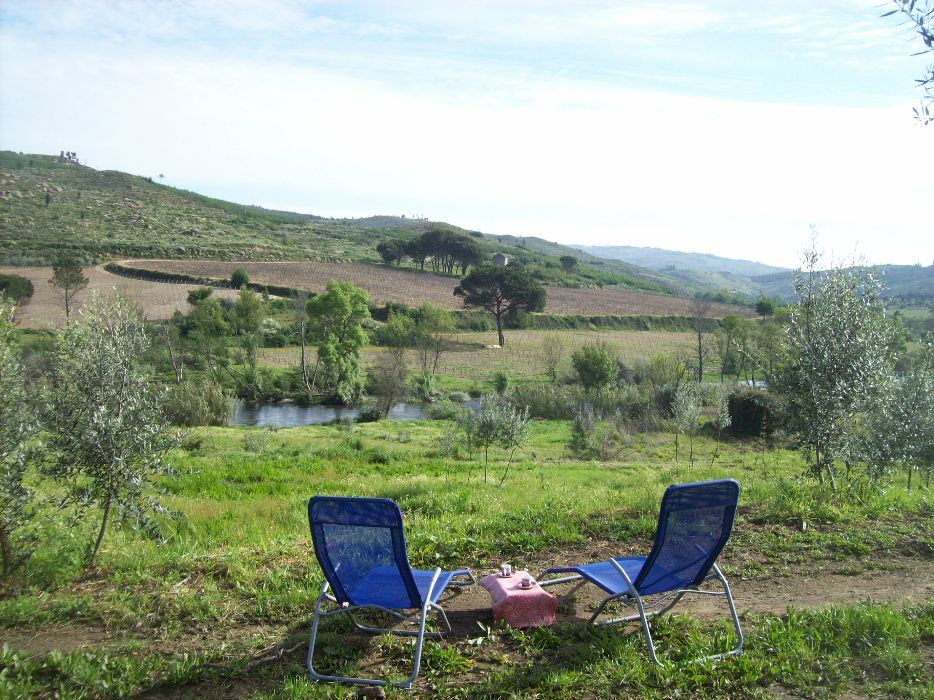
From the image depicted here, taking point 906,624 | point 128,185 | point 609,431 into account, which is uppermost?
point 128,185

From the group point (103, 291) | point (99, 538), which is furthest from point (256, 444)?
point (103, 291)

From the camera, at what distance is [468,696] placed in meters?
4.24

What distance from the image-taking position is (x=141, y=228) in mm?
105188

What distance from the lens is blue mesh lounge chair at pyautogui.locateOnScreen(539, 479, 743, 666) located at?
190 inches

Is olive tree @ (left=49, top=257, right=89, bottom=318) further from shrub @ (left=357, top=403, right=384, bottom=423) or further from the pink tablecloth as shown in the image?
the pink tablecloth

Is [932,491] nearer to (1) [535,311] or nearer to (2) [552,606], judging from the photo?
(2) [552,606]

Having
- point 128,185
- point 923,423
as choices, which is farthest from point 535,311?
point 128,185

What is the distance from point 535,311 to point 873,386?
67718 mm

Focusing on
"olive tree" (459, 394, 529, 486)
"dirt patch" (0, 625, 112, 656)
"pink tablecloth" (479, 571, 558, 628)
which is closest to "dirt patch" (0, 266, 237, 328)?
"olive tree" (459, 394, 529, 486)

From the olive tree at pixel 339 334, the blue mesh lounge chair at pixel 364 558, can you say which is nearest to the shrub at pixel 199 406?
the olive tree at pixel 339 334

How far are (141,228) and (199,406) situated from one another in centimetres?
8123

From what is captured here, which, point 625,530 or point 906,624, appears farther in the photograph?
point 625,530

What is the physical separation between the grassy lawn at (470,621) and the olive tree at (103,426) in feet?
1.94

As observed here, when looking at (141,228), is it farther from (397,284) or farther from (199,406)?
(199,406)
